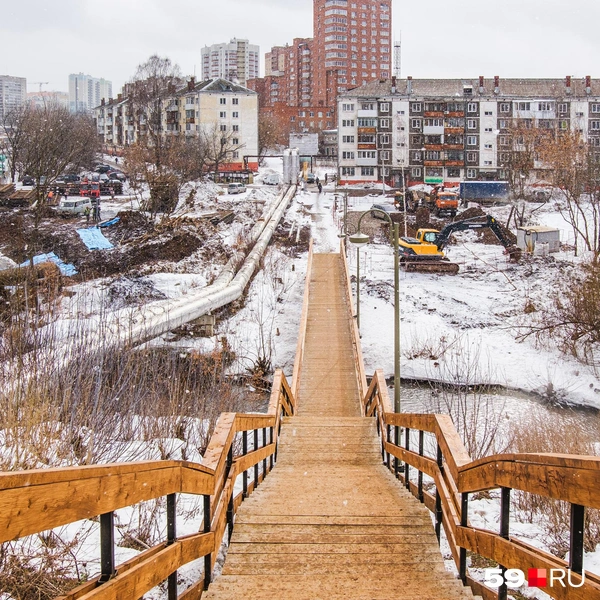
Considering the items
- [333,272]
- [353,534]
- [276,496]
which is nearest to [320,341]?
[333,272]

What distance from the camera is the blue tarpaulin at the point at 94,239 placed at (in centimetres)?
4219

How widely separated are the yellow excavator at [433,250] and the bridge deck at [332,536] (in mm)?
27905

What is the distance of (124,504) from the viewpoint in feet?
11.9

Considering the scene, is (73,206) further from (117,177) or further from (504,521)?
(504,521)

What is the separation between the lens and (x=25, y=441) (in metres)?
7.71

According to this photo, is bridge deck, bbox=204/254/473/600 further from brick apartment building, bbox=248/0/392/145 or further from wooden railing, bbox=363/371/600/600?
brick apartment building, bbox=248/0/392/145

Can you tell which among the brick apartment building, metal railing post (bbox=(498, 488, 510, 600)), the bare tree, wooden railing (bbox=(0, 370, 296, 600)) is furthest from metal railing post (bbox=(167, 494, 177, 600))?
the brick apartment building

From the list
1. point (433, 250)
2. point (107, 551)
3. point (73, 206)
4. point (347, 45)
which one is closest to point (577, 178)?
point (433, 250)

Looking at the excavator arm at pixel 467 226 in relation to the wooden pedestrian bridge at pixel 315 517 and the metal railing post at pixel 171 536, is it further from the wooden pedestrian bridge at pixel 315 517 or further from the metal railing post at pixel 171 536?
the metal railing post at pixel 171 536

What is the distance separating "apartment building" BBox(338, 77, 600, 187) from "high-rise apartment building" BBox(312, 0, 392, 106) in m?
52.8

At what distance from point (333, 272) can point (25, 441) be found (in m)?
26.5

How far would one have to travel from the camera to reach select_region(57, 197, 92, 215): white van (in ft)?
173

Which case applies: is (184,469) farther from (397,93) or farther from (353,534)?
(397,93)

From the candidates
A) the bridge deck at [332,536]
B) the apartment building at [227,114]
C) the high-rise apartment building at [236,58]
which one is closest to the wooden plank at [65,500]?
the bridge deck at [332,536]
